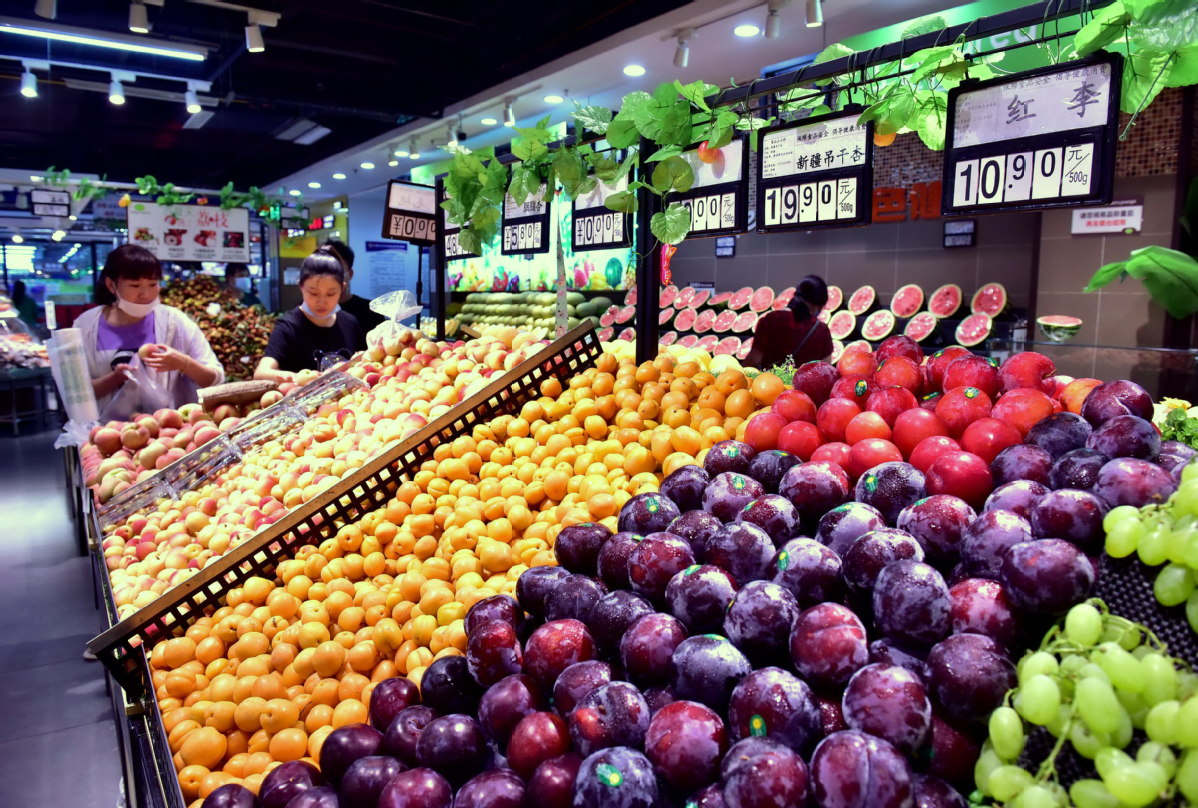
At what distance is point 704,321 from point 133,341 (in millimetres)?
4557

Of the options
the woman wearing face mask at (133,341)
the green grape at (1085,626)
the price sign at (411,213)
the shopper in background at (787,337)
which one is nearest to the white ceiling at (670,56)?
the shopper in background at (787,337)

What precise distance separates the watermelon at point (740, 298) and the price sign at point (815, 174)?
189 inches

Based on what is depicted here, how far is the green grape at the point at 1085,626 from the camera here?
2.62ft

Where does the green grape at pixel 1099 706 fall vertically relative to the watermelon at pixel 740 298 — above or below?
below

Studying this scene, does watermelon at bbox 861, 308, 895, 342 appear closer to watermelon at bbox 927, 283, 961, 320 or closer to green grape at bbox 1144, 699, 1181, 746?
watermelon at bbox 927, 283, 961, 320

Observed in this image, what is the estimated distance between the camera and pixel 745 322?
6.62 metres

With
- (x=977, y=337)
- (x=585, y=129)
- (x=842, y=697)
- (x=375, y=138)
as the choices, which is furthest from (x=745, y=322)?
(x=375, y=138)

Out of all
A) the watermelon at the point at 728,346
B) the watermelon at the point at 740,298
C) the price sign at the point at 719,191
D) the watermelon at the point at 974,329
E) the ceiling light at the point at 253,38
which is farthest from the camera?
the watermelon at the point at 740,298

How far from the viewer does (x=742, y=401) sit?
1946 mm

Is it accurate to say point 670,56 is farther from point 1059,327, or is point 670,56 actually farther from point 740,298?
point 1059,327

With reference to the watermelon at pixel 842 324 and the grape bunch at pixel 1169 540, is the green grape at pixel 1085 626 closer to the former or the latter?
the grape bunch at pixel 1169 540

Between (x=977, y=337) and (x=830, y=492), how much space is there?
14.8 ft

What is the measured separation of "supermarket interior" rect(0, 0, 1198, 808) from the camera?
0.88 metres

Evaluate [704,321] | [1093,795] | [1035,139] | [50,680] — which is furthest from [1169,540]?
[704,321]
